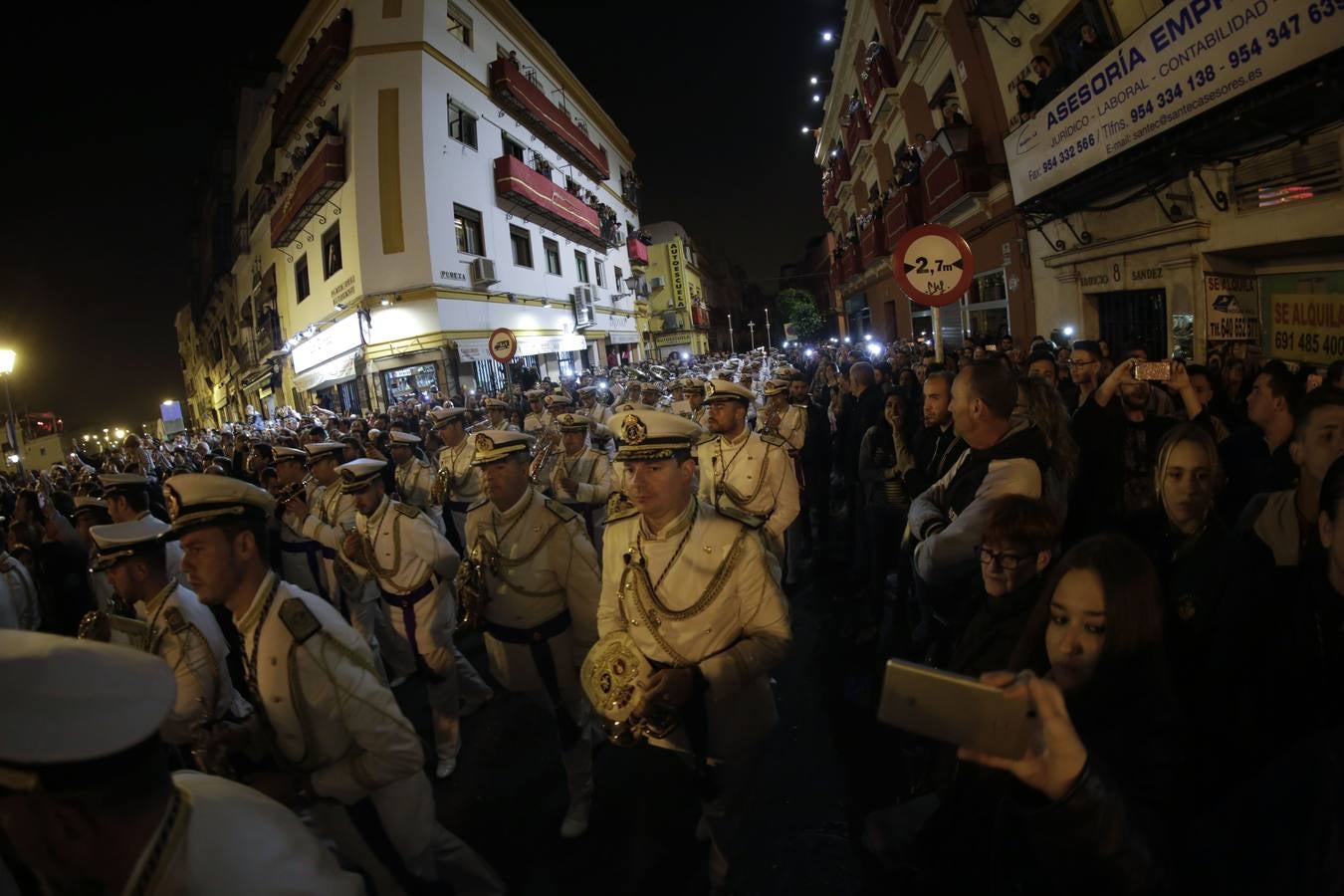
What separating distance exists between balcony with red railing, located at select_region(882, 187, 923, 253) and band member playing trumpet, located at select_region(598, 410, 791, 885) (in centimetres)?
1735

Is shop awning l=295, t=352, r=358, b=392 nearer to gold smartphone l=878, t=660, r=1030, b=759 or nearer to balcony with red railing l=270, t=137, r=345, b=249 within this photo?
balcony with red railing l=270, t=137, r=345, b=249

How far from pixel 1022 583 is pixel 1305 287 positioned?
790cm

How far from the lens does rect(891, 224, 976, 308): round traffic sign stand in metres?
4.67

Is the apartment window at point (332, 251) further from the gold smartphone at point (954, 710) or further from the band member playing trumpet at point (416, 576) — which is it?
the gold smartphone at point (954, 710)

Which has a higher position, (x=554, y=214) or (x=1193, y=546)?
(x=554, y=214)

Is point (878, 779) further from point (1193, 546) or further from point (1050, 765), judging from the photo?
point (1050, 765)

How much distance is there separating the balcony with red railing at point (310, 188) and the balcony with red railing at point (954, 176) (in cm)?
1867

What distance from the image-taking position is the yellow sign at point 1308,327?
A: 6070 mm

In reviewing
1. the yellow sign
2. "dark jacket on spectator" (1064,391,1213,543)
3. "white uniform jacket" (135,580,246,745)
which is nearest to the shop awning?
"white uniform jacket" (135,580,246,745)

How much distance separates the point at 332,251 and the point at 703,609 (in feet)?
76.4

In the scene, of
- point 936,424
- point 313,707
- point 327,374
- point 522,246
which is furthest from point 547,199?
point 313,707

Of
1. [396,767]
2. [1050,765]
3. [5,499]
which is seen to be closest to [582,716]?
[396,767]

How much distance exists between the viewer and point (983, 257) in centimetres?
1490

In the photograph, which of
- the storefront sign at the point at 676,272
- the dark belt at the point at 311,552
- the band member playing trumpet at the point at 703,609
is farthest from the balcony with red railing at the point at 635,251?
the band member playing trumpet at the point at 703,609
